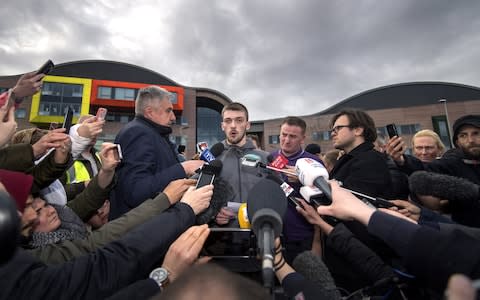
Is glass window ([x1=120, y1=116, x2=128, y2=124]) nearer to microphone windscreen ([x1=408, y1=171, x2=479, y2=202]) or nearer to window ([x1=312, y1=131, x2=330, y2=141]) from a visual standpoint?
window ([x1=312, y1=131, x2=330, y2=141])

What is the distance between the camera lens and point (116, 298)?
116cm

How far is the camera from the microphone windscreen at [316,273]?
1684mm

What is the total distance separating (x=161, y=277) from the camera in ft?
4.29

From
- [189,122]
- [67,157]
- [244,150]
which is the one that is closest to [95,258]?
[67,157]

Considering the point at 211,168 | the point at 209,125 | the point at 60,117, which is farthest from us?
the point at 209,125

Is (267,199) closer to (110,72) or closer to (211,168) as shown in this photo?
(211,168)

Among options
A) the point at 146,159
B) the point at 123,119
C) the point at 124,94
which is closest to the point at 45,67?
the point at 146,159

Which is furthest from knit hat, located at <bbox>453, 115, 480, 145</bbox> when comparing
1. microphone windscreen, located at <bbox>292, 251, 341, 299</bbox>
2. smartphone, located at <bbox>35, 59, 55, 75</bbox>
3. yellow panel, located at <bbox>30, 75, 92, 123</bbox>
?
yellow panel, located at <bbox>30, 75, 92, 123</bbox>

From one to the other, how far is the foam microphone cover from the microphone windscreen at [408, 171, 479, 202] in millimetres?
2746

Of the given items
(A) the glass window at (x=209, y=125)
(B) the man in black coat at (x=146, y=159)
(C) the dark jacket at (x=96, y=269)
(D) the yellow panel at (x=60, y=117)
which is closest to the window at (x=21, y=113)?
(D) the yellow panel at (x=60, y=117)

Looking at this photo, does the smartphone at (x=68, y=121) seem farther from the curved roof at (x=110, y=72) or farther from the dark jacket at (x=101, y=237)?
the curved roof at (x=110, y=72)

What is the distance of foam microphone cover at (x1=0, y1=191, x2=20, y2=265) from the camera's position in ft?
1.35

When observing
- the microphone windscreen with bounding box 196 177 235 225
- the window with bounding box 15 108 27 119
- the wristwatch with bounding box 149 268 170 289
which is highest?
the window with bounding box 15 108 27 119

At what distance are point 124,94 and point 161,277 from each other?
31713mm
